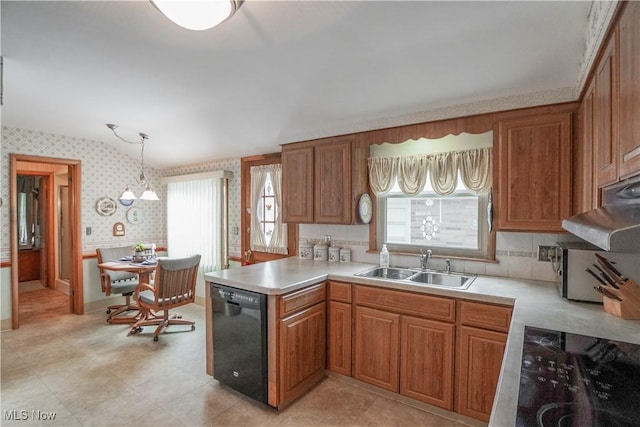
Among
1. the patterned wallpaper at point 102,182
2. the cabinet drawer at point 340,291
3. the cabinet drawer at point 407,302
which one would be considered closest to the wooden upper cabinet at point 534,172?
the cabinet drawer at point 407,302

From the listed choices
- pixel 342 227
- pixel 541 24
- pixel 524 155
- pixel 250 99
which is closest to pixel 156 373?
pixel 342 227

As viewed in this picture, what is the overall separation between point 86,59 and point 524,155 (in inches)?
129

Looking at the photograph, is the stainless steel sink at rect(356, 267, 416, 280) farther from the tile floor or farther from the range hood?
the range hood

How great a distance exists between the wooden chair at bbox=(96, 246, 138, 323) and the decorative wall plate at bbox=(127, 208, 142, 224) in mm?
496

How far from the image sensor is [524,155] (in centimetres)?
216

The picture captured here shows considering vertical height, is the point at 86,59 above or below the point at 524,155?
above

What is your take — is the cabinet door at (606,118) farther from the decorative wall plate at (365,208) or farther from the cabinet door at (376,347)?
the decorative wall plate at (365,208)

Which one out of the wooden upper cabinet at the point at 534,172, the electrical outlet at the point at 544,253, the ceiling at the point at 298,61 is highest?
the ceiling at the point at 298,61

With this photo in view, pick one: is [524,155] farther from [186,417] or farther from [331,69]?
[186,417]

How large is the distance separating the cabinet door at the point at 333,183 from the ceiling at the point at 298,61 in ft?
0.80

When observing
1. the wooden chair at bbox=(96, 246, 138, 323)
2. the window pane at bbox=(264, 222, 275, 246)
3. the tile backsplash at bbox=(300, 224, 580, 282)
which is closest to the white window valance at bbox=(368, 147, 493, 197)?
the tile backsplash at bbox=(300, 224, 580, 282)

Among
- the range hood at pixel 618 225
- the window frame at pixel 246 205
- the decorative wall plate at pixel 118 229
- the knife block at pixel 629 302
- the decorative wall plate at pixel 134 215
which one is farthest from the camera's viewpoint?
the decorative wall plate at pixel 134 215

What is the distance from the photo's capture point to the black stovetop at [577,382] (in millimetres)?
804

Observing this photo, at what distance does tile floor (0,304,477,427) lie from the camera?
7.00ft
